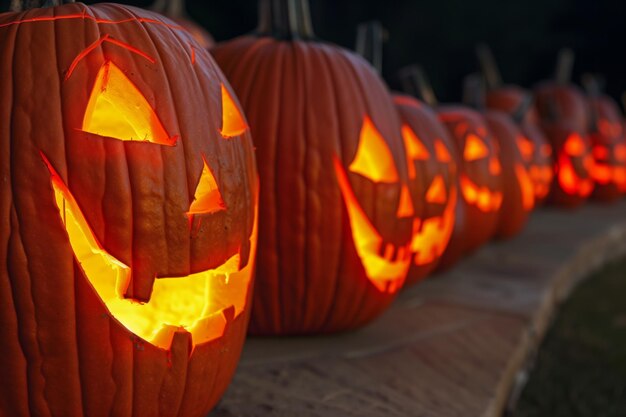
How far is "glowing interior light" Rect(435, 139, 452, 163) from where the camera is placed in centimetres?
292

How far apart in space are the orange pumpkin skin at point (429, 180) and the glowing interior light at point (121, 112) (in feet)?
4.52

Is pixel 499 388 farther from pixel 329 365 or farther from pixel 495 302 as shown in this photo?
pixel 495 302

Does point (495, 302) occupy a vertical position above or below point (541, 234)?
above

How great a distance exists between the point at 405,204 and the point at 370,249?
22 centimetres

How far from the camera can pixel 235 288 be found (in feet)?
5.12

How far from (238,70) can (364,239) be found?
621 mm

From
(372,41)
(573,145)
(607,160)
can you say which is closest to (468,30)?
(607,160)

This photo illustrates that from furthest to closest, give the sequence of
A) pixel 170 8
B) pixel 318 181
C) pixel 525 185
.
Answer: pixel 525 185
pixel 170 8
pixel 318 181

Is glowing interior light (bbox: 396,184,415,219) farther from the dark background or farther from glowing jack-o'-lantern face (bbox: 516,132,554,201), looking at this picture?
the dark background

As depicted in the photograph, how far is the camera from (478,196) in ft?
12.2

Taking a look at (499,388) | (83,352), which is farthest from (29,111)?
(499,388)

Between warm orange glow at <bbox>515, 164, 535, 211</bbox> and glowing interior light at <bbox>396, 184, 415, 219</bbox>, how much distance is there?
87.3 inches

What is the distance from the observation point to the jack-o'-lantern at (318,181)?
6.92ft

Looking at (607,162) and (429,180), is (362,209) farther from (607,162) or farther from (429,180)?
(607,162)
